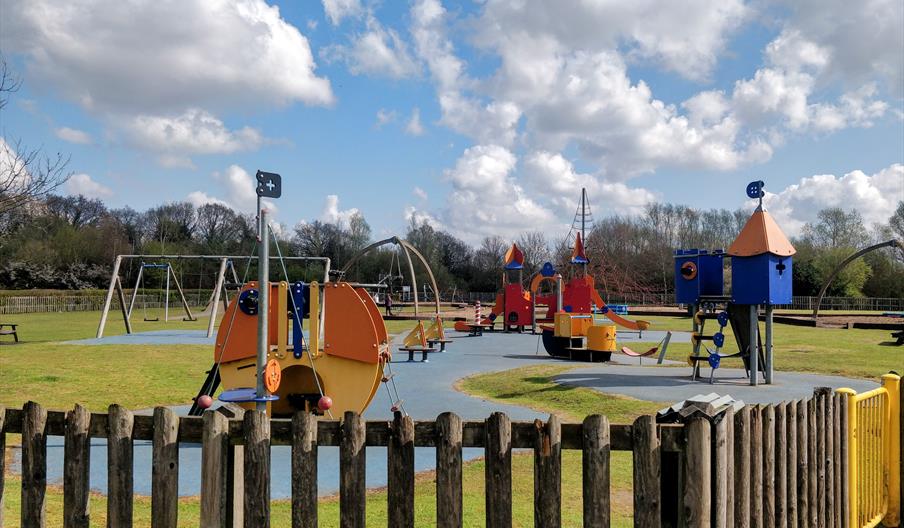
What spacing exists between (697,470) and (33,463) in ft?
11.3

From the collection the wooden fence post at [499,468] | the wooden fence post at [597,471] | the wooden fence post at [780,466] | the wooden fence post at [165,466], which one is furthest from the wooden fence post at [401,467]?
the wooden fence post at [780,466]

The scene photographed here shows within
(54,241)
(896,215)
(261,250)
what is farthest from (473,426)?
(896,215)

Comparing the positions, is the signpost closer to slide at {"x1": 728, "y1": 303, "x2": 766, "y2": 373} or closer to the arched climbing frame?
slide at {"x1": 728, "y1": 303, "x2": 766, "y2": 373}

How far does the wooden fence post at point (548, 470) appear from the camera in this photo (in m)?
3.21

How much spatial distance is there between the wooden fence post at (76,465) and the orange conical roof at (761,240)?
13736 millimetres

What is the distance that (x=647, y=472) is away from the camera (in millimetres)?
3236

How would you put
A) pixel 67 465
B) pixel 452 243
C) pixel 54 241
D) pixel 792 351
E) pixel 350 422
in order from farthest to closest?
1. pixel 452 243
2. pixel 54 241
3. pixel 792 351
4. pixel 67 465
5. pixel 350 422

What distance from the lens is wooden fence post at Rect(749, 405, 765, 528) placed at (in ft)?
12.6

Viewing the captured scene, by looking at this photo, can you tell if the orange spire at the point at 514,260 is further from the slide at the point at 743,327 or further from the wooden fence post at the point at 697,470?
the wooden fence post at the point at 697,470

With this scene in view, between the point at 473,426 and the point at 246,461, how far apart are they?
1127 mm

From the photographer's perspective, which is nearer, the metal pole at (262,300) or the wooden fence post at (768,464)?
the wooden fence post at (768,464)

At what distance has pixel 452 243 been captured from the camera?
290 feet

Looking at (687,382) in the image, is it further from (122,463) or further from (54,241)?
(54,241)

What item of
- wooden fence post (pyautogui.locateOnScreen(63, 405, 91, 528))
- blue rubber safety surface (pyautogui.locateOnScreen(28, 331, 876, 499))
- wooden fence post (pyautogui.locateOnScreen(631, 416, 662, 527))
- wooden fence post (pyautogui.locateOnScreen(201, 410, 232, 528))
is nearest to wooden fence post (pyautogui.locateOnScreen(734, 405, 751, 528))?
wooden fence post (pyautogui.locateOnScreen(631, 416, 662, 527))
